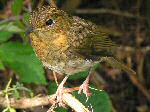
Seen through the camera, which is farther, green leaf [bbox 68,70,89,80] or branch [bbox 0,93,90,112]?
green leaf [bbox 68,70,89,80]

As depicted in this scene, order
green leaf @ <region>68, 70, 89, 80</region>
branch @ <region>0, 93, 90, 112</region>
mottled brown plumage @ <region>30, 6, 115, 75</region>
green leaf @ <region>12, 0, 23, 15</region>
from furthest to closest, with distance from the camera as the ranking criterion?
green leaf @ <region>12, 0, 23, 15</region> → green leaf @ <region>68, 70, 89, 80</region> → mottled brown plumage @ <region>30, 6, 115, 75</region> → branch @ <region>0, 93, 90, 112</region>

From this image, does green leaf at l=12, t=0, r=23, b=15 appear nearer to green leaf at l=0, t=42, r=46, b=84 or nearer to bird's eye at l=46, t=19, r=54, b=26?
green leaf at l=0, t=42, r=46, b=84

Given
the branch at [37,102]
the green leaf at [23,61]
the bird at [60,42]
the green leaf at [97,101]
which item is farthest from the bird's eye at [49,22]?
the green leaf at [23,61]

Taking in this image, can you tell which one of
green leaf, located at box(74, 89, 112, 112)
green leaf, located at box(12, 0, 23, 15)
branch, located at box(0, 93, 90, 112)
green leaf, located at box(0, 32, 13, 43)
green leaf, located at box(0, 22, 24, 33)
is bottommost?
green leaf, located at box(74, 89, 112, 112)

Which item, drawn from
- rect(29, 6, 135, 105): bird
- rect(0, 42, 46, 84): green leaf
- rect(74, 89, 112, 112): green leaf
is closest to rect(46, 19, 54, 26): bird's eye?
rect(29, 6, 135, 105): bird

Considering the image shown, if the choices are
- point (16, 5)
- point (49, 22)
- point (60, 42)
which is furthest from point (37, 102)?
point (16, 5)

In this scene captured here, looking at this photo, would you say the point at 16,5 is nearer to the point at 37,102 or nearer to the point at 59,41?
the point at 59,41
